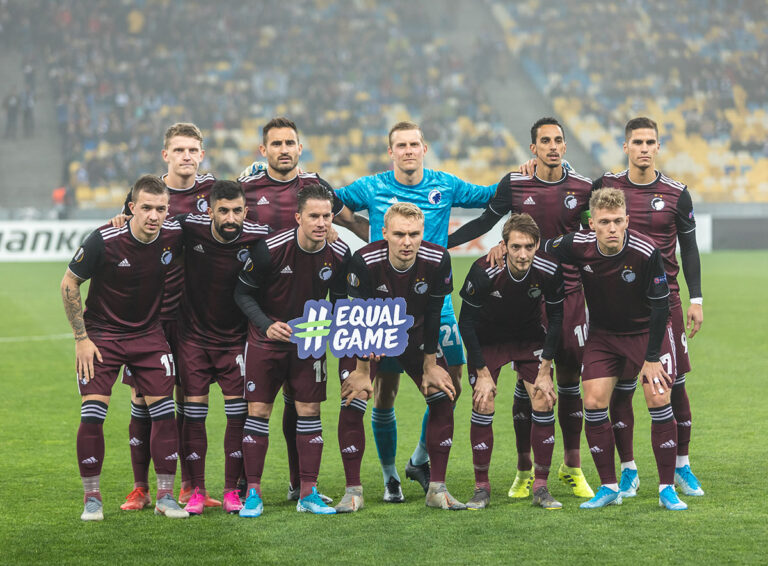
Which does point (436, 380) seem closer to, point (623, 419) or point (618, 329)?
point (618, 329)

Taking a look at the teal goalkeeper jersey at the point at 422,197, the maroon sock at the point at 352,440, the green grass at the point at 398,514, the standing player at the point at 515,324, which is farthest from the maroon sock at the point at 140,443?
the standing player at the point at 515,324

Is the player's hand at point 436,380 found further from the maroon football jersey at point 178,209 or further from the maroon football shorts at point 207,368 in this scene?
the maroon football jersey at point 178,209

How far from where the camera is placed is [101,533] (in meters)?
5.38

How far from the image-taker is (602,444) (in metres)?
5.89

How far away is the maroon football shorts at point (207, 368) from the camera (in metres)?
6.00

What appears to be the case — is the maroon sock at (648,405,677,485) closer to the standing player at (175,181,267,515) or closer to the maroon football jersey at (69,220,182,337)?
the standing player at (175,181,267,515)

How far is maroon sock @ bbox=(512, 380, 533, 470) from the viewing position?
634 cm

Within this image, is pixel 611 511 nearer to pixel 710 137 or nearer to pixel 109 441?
pixel 109 441

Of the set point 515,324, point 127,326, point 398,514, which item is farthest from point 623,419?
point 127,326

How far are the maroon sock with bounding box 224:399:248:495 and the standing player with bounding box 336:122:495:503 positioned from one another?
0.83 meters

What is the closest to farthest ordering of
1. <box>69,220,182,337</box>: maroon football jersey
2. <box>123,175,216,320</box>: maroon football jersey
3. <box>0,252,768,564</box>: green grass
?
<box>0,252,768,564</box>: green grass → <box>69,220,182,337</box>: maroon football jersey → <box>123,175,216,320</box>: maroon football jersey

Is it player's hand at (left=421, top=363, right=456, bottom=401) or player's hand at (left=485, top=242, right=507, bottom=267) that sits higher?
player's hand at (left=485, top=242, right=507, bottom=267)

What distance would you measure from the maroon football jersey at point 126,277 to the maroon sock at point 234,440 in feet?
2.18

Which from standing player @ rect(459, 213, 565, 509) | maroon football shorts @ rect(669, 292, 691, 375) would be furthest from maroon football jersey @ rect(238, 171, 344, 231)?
maroon football shorts @ rect(669, 292, 691, 375)
